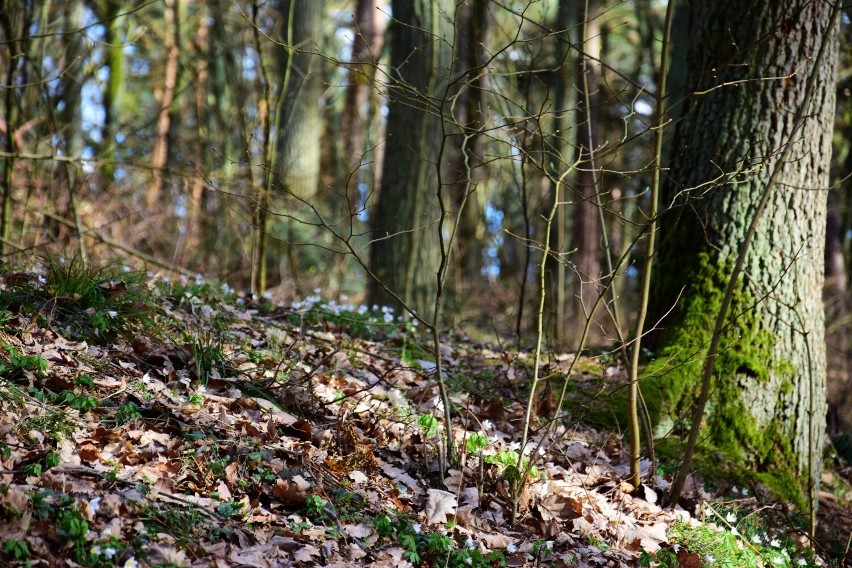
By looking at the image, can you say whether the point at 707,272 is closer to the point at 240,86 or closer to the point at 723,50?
the point at 723,50

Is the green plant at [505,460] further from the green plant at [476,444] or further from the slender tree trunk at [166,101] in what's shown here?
the slender tree trunk at [166,101]

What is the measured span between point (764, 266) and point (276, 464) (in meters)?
3.59

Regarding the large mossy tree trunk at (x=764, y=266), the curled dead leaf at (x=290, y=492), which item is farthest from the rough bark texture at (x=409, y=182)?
the curled dead leaf at (x=290, y=492)

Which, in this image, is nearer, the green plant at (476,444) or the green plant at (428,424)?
the green plant at (476,444)

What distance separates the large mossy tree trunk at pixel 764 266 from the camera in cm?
494

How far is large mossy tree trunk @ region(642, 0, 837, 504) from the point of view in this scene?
4938 millimetres

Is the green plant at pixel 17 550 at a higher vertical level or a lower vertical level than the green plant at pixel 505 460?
lower

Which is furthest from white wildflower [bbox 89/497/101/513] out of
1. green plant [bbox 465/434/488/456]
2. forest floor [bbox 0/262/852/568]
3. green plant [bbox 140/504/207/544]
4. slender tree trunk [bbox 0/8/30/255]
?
slender tree trunk [bbox 0/8/30/255]

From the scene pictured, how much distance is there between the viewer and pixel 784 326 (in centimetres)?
499

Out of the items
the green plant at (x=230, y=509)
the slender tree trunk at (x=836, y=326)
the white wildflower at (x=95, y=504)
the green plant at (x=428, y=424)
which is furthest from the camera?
the slender tree trunk at (x=836, y=326)

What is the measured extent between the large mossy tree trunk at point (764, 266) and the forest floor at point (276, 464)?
1.61ft

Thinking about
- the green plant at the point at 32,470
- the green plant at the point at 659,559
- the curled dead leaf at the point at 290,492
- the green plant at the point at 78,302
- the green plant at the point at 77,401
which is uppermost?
the green plant at the point at 78,302

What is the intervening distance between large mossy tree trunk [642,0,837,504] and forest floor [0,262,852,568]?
1.61ft

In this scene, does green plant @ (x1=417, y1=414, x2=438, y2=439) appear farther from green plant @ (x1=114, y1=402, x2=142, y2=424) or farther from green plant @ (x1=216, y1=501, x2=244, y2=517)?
green plant @ (x1=114, y1=402, x2=142, y2=424)
